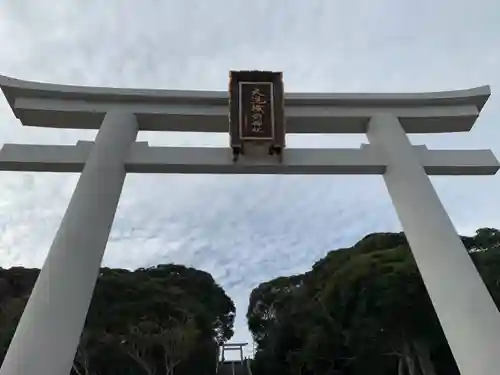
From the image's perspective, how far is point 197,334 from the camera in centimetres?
1650

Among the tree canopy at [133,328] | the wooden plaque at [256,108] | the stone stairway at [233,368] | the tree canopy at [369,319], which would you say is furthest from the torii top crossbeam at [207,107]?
the stone stairway at [233,368]

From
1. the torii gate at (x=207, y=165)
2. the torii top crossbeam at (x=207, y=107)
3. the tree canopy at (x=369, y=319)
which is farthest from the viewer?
the tree canopy at (x=369, y=319)

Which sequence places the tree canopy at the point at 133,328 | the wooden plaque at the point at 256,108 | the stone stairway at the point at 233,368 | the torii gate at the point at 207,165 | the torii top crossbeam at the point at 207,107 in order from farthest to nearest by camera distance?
1. the stone stairway at the point at 233,368
2. the tree canopy at the point at 133,328
3. the torii top crossbeam at the point at 207,107
4. the wooden plaque at the point at 256,108
5. the torii gate at the point at 207,165

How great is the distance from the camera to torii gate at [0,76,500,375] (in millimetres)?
3766

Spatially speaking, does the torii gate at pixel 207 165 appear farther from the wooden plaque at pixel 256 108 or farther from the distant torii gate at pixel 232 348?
the distant torii gate at pixel 232 348

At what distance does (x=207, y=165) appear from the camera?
5082 millimetres

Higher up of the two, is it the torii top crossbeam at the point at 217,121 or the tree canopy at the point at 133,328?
the tree canopy at the point at 133,328

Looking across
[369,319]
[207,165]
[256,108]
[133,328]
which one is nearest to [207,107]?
[256,108]

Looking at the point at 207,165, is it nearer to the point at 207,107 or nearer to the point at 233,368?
the point at 207,107

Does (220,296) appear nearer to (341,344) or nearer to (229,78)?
(341,344)

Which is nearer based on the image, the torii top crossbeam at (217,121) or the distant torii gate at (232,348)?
the torii top crossbeam at (217,121)

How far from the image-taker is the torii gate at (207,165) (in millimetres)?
3766

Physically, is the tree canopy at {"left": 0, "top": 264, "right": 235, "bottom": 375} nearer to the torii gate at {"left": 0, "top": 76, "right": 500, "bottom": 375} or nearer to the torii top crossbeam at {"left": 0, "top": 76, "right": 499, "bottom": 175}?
the torii top crossbeam at {"left": 0, "top": 76, "right": 499, "bottom": 175}

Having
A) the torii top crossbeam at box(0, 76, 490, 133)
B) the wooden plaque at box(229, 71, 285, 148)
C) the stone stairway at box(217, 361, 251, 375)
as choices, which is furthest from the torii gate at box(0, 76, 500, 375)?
the stone stairway at box(217, 361, 251, 375)
